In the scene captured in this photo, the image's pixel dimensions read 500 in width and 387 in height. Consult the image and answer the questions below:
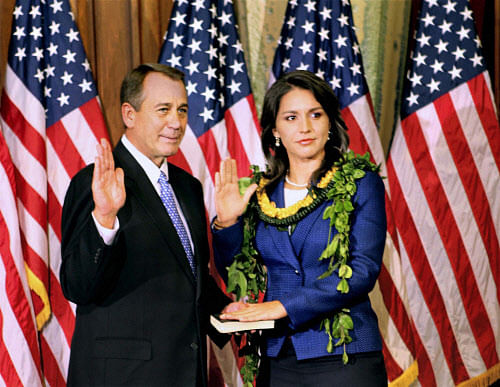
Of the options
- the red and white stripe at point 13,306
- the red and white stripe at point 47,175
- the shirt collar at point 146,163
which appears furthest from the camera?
the red and white stripe at point 47,175

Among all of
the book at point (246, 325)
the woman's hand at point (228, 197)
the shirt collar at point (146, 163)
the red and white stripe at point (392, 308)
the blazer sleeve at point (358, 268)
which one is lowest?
the red and white stripe at point (392, 308)

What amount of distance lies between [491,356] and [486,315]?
24cm

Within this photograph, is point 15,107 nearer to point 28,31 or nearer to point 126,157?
point 28,31

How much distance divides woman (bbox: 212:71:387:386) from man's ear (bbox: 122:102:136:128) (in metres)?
0.42

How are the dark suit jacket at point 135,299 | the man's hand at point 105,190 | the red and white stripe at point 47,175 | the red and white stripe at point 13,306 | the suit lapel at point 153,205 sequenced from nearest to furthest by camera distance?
the man's hand at point 105,190 < the dark suit jacket at point 135,299 < the suit lapel at point 153,205 < the red and white stripe at point 13,306 < the red and white stripe at point 47,175

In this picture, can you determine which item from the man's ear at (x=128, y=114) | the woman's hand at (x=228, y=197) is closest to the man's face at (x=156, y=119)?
the man's ear at (x=128, y=114)

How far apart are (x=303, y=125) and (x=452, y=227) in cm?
167

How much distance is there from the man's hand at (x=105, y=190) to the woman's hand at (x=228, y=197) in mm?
446

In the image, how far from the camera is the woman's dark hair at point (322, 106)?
7.57ft

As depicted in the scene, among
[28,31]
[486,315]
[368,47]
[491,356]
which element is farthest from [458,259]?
[28,31]

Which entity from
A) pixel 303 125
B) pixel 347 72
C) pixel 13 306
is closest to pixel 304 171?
pixel 303 125

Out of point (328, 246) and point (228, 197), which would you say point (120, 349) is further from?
point (328, 246)

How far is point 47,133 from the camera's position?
131 inches

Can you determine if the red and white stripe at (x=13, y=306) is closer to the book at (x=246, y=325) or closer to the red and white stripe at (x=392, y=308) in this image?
the book at (x=246, y=325)
